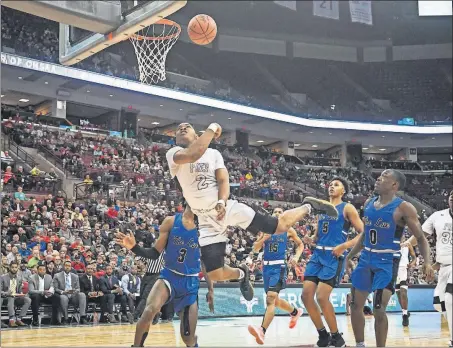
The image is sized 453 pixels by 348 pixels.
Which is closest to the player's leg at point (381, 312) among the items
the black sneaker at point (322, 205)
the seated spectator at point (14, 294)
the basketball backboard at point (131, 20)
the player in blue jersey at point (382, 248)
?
the player in blue jersey at point (382, 248)

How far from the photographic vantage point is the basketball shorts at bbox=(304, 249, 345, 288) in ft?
25.3

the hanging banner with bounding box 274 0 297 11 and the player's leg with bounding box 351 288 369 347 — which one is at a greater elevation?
the hanging banner with bounding box 274 0 297 11

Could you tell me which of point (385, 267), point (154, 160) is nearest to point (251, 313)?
point (385, 267)

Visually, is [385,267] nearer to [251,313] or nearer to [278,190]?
[251,313]

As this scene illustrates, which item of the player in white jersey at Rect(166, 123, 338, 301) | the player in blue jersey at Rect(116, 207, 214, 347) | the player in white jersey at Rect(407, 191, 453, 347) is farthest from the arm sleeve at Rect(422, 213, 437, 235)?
the player in blue jersey at Rect(116, 207, 214, 347)

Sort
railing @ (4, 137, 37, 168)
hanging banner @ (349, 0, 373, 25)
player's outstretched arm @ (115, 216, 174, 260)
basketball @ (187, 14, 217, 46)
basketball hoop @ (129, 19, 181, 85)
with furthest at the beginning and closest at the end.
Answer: hanging banner @ (349, 0, 373, 25) → railing @ (4, 137, 37, 168) → basketball hoop @ (129, 19, 181, 85) → basketball @ (187, 14, 217, 46) → player's outstretched arm @ (115, 216, 174, 260)

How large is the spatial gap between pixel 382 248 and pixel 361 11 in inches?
1428

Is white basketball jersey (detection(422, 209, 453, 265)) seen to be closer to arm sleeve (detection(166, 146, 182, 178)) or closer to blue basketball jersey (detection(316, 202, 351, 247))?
blue basketball jersey (detection(316, 202, 351, 247))

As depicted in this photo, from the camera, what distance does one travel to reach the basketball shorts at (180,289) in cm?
672

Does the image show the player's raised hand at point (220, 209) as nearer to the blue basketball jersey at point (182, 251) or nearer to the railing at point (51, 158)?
the blue basketball jersey at point (182, 251)

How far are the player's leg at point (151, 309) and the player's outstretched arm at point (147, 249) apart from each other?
0.36 m

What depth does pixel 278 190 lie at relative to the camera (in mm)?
30047

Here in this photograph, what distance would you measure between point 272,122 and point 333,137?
574 centimetres

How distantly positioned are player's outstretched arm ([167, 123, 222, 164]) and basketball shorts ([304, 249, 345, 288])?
104 inches
